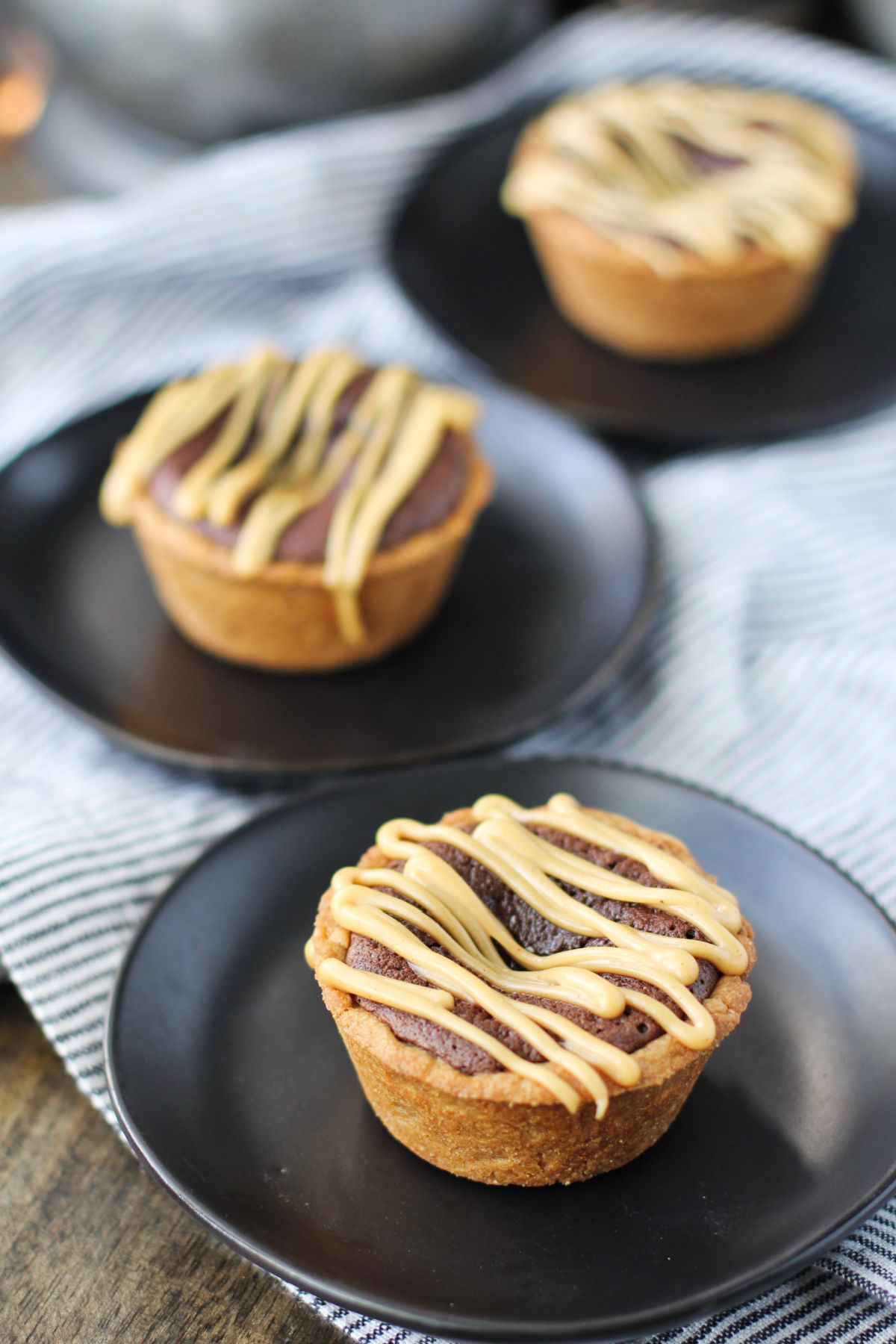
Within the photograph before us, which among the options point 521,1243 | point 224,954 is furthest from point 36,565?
point 521,1243

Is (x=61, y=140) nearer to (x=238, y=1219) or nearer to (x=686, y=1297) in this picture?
(x=238, y=1219)

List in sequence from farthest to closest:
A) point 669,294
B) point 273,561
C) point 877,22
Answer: point 877,22 < point 669,294 < point 273,561

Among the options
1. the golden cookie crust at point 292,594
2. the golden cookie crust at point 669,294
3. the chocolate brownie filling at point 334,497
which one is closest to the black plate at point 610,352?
the golden cookie crust at point 669,294

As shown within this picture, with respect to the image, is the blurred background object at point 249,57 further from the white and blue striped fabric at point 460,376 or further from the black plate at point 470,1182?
the black plate at point 470,1182

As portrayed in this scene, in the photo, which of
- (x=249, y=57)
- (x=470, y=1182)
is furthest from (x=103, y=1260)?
(x=249, y=57)

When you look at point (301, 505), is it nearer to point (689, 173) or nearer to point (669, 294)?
point (669, 294)

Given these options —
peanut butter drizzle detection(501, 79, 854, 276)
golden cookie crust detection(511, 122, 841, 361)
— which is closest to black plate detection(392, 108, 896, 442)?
golden cookie crust detection(511, 122, 841, 361)

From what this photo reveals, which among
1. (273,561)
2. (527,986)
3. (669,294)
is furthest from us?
(669,294)
